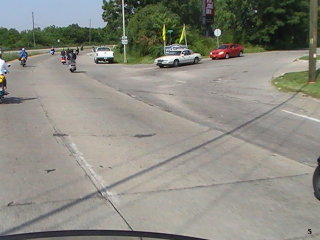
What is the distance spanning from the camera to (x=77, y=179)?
6.60 m

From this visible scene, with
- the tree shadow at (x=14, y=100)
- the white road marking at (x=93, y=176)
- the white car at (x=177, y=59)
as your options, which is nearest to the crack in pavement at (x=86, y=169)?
the white road marking at (x=93, y=176)

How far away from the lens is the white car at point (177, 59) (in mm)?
40344

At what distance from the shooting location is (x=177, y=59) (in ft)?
134

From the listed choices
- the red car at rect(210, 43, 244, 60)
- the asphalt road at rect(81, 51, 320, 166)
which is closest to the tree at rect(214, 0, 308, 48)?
the red car at rect(210, 43, 244, 60)

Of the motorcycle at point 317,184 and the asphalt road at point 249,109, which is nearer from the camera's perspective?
the motorcycle at point 317,184

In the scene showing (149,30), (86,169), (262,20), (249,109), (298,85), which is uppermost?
(262,20)

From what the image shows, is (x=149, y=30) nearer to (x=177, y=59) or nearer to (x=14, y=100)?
(x=177, y=59)

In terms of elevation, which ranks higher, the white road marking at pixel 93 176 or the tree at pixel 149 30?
the tree at pixel 149 30

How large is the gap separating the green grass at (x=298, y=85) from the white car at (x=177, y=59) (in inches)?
683

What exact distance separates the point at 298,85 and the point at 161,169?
15033 millimetres

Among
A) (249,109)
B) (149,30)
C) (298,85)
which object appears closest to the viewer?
(249,109)

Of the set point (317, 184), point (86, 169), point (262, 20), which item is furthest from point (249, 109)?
point (262, 20)

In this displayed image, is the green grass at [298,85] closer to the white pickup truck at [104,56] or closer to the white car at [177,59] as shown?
the white car at [177,59]

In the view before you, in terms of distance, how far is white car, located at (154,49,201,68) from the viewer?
40.3 m
